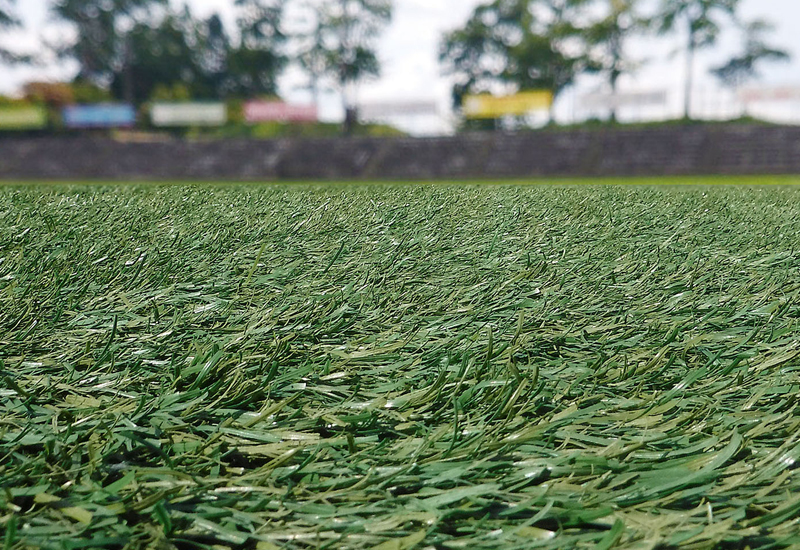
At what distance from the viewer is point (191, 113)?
1053 inches

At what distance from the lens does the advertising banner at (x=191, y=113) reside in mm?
26438

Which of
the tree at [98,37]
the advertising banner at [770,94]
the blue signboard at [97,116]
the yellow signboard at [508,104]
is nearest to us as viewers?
the yellow signboard at [508,104]

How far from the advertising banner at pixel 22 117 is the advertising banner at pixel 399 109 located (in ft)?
49.8

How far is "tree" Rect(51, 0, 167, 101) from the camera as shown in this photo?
1704 inches

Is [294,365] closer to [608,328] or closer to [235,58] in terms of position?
[608,328]

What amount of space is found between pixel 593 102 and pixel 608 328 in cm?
2859

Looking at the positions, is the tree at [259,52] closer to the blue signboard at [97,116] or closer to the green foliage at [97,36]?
the green foliage at [97,36]

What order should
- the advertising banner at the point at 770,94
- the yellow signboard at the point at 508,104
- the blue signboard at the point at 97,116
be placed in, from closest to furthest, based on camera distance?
the yellow signboard at the point at 508,104 → the advertising banner at the point at 770,94 → the blue signboard at the point at 97,116

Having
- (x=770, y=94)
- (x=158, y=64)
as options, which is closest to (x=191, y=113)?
(x=158, y=64)

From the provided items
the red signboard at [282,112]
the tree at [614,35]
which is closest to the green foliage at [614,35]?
the tree at [614,35]

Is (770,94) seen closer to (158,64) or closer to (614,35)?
(614,35)

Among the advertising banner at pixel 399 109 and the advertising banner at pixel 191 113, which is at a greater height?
the advertising banner at pixel 399 109

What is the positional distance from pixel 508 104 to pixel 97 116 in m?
18.2

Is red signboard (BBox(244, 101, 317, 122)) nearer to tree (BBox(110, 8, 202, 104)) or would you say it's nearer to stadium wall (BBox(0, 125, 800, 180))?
stadium wall (BBox(0, 125, 800, 180))
